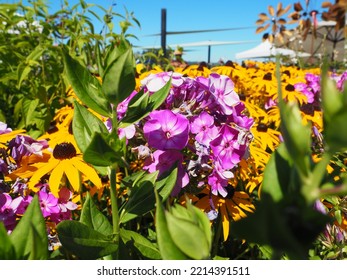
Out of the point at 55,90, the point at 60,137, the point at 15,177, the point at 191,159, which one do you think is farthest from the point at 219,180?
the point at 55,90

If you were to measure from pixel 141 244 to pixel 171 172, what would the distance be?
164 millimetres

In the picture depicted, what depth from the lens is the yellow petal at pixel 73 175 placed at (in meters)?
Answer: 1.16

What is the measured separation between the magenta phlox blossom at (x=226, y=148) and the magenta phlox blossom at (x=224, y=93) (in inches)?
2.1

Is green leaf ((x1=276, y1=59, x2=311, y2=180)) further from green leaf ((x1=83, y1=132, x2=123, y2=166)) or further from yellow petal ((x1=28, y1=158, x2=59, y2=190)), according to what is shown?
yellow petal ((x1=28, y1=158, x2=59, y2=190))

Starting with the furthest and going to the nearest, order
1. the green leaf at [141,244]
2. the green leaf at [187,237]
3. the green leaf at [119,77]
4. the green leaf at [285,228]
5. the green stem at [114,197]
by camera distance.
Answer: the green leaf at [141,244] → the green stem at [114,197] → the green leaf at [119,77] → the green leaf at [187,237] → the green leaf at [285,228]

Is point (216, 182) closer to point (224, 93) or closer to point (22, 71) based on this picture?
point (224, 93)

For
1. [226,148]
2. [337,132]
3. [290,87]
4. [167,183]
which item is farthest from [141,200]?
[290,87]

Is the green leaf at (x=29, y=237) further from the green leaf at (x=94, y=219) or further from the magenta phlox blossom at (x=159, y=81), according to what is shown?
the magenta phlox blossom at (x=159, y=81)

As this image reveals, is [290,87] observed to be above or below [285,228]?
below

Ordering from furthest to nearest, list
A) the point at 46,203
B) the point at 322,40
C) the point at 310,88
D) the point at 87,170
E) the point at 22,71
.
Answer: the point at 322,40
the point at 310,88
the point at 22,71
the point at 87,170
the point at 46,203

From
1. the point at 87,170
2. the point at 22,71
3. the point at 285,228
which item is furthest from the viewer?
the point at 22,71

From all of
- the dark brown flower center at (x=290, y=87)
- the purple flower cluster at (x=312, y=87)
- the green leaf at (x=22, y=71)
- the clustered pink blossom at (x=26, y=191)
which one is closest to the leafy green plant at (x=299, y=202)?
the clustered pink blossom at (x=26, y=191)

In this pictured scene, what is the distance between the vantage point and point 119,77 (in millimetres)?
568
